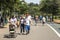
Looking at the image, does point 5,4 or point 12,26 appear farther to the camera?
point 5,4

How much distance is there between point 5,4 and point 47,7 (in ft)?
161

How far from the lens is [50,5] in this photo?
7944 centimetres

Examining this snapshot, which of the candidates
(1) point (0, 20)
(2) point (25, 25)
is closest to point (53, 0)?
(1) point (0, 20)

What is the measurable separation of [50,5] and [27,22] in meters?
57.9

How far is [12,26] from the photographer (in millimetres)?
19922

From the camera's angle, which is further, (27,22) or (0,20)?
(0,20)

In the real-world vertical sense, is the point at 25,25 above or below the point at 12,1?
below

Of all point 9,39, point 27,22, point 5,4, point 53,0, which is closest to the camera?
point 9,39

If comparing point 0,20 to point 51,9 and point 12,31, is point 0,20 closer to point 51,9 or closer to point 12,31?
point 12,31

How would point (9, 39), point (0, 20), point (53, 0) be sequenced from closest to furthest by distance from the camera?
1. point (9, 39)
2. point (0, 20)
3. point (53, 0)

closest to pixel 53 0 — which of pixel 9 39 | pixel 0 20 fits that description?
pixel 0 20

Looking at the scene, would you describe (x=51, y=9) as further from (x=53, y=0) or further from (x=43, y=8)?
(x=43, y=8)

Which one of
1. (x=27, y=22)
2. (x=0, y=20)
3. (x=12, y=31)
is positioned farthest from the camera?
(x=0, y=20)

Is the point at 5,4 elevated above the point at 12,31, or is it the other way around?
the point at 5,4
